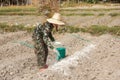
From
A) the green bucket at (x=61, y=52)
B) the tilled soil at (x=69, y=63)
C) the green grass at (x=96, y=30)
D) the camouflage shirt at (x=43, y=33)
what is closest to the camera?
the tilled soil at (x=69, y=63)

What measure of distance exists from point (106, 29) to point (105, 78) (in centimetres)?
692

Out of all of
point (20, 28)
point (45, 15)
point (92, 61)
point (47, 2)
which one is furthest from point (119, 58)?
point (47, 2)

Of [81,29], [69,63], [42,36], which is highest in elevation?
[42,36]

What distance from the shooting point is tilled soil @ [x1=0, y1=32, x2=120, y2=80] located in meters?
6.62

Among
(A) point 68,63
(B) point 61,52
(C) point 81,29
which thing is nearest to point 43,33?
(A) point 68,63

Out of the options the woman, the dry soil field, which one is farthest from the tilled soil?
the woman

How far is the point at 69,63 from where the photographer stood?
24.4 ft

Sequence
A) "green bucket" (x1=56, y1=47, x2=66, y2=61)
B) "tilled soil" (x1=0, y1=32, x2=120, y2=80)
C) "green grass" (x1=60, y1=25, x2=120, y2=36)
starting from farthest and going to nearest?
"green grass" (x1=60, y1=25, x2=120, y2=36) → "green bucket" (x1=56, y1=47, x2=66, y2=61) → "tilled soil" (x1=0, y1=32, x2=120, y2=80)

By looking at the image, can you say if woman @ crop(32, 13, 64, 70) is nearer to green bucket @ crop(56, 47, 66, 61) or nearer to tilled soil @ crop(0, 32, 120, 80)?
tilled soil @ crop(0, 32, 120, 80)

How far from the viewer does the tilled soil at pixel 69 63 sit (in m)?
6.62

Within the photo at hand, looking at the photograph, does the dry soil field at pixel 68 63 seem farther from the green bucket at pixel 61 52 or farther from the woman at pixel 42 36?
the woman at pixel 42 36

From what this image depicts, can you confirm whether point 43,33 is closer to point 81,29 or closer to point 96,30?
point 96,30

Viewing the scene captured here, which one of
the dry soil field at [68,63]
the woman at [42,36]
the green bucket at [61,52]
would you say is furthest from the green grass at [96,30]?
the woman at [42,36]

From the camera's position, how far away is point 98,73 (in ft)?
22.9
